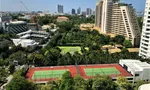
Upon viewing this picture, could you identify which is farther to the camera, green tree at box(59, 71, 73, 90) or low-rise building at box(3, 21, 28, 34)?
low-rise building at box(3, 21, 28, 34)

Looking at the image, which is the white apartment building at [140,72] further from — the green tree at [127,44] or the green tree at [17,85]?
the green tree at [127,44]

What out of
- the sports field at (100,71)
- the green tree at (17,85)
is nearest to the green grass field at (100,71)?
the sports field at (100,71)

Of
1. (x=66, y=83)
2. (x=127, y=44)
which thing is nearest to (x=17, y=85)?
(x=66, y=83)

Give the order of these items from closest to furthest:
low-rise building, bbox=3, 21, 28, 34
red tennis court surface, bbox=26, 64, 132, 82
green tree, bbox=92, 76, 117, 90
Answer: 1. green tree, bbox=92, 76, 117, 90
2. red tennis court surface, bbox=26, 64, 132, 82
3. low-rise building, bbox=3, 21, 28, 34

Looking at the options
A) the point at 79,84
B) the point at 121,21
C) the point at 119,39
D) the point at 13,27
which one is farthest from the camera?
the point at 13,27

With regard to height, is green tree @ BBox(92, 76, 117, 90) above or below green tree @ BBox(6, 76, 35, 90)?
below

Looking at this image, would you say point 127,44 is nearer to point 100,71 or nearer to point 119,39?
point 119,39

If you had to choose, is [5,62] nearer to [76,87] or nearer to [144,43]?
[76,87]

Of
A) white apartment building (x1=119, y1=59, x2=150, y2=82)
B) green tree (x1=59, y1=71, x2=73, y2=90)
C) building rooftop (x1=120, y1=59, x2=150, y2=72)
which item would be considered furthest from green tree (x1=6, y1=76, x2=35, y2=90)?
building rooftop (x1=120, y1=59, x2=150, y2=72)

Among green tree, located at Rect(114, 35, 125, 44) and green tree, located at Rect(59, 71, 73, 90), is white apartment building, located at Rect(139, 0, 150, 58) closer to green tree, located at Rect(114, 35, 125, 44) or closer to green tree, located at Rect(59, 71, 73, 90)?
green tree, located at Rect(114, 35, 125, 44)

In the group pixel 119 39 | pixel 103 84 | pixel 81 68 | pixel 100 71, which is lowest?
pixel 100 71
